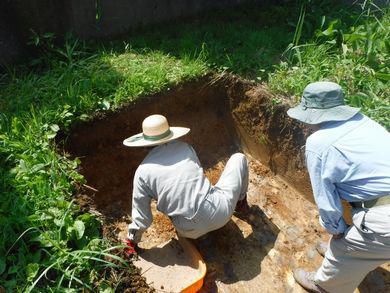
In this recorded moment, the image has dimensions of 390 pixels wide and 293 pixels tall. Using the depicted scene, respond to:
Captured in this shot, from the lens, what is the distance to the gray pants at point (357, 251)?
91.9 inches

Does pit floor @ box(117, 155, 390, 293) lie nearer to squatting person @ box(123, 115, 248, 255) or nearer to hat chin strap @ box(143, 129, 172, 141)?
squatting person @ box(123, 115, 248, 255)

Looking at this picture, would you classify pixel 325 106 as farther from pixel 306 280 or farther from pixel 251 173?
pixel 251 173

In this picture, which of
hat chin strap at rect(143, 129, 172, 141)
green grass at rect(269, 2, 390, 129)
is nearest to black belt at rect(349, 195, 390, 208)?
green grass at rect(269, 2, 390, 129)

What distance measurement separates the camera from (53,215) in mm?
2711

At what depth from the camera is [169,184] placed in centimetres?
284

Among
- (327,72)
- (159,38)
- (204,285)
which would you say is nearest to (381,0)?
(327,72)

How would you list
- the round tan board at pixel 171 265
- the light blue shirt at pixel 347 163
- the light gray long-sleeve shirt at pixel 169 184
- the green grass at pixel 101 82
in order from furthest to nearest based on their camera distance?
1. the round tan board at pixel 171 265
2. the light gray long-sleeve shirt at pixel 169 184
3. the green grass at pixel 101 82
4. the light blue shirt at pixel 347 163

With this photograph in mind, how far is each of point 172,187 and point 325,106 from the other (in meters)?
1.25

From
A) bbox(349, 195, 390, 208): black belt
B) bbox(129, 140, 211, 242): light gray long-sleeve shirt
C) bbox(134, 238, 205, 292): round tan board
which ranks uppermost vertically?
bbox(349, 195, 390, 208): black belt

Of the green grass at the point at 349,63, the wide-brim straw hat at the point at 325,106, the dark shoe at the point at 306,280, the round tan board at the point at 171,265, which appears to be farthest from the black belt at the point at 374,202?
the round tan board at the point at 171,265

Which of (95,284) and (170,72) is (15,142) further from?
(170,72)

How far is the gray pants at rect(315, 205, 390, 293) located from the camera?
2.33 meters

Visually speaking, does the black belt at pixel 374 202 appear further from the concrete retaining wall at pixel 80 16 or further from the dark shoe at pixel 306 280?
the concrete retaining wall at pixel 80 16

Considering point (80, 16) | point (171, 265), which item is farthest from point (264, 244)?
point (80, 16)
